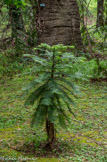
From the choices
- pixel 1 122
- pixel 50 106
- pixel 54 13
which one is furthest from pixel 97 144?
pixel 54 13

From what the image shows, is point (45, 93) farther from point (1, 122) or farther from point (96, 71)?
point (96, 71)

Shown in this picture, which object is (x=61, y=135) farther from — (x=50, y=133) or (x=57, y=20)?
(x=57, y=20)


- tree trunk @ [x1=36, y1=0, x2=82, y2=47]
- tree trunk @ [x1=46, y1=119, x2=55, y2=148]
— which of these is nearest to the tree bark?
tree trunk @ [x1=36, y1=0, x2=82, y2=47]

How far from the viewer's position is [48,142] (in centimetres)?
342

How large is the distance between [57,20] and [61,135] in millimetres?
5350

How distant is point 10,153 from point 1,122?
1.41m

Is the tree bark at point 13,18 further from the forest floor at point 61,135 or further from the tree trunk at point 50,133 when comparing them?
the tree trunk at point 50,133

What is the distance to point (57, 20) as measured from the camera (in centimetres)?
857

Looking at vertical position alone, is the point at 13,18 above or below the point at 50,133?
above

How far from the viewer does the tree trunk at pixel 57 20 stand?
852 centimetres

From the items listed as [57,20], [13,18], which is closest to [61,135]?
[57,20]

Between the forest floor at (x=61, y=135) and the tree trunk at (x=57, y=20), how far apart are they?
10.1 ft

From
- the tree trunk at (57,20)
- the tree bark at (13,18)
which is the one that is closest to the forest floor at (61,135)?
the tree bark at (13,18)

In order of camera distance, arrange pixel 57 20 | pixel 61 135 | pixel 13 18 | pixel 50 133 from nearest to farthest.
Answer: pixel 50 133 < pixel 61 135 < pixel 57 20 < pixel 13 18
